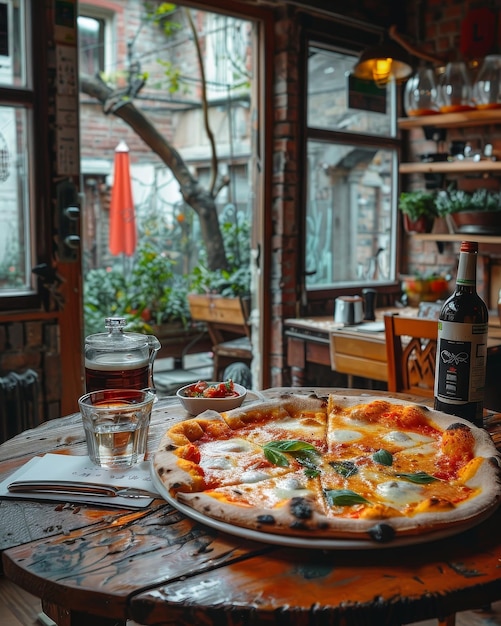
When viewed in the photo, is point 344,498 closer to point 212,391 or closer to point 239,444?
point 239,444

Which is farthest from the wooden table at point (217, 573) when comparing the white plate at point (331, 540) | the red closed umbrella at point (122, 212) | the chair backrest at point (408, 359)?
the red closed umbrella at point (122, 212)

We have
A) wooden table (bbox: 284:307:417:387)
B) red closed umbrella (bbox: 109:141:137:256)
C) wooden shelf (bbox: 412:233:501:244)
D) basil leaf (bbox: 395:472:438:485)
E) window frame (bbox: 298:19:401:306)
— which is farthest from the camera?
red closed umbrella (bbox: 109:141:137:256)

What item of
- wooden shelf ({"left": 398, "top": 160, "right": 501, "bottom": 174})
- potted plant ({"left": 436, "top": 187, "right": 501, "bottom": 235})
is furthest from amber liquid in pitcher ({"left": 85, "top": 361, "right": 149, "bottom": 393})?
wooden shelf ({"left": 398, "top": 160, "right": 501, "bottom": 174})

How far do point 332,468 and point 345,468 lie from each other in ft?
0.07

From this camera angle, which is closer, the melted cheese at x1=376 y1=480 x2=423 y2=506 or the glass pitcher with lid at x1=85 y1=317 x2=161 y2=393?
the melted cheese at x1=376 y1=480 x2=423 y2=506

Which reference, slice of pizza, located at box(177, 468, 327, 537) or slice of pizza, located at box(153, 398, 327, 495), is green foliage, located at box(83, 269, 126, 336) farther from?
slice of pizza, located at box(177, 468, 327, 537)

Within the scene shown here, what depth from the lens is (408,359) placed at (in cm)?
230

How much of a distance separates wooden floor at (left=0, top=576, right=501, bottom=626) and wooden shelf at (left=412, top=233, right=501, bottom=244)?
169 cm

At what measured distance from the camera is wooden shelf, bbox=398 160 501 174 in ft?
11.2

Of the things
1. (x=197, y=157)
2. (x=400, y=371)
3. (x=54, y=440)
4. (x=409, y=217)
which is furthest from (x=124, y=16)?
(x=54, y=440)

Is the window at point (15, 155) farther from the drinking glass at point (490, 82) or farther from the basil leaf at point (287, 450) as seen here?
the drinking glass at point (490, 82)

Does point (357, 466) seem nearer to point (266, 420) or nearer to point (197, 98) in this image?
point (266, 420)

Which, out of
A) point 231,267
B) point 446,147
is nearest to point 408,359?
point 446,147

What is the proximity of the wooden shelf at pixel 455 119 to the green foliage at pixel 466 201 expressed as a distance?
0.35 metres
